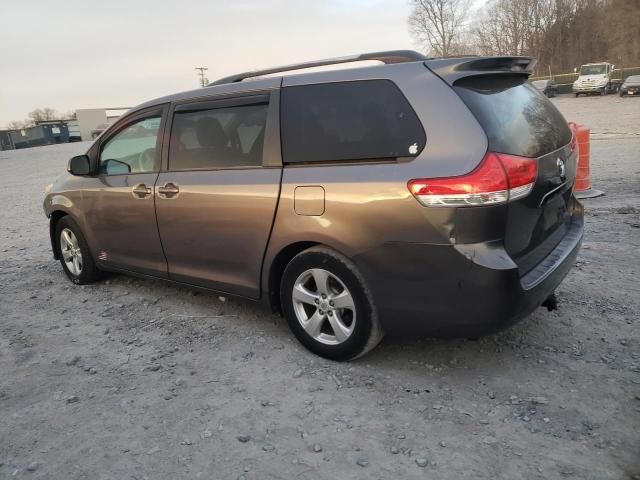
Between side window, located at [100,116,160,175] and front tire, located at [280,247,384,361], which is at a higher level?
side window, located at [100,116,160,175]

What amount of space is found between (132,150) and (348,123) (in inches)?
89.1

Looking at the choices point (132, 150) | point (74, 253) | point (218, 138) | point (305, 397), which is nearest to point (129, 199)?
point (132, 150)

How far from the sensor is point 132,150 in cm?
448

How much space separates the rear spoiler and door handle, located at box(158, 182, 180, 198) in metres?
2.06

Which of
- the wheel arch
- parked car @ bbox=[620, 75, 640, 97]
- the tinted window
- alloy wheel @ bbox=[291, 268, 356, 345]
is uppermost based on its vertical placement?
parked car @ bbox=[620, 75, 640, 97]

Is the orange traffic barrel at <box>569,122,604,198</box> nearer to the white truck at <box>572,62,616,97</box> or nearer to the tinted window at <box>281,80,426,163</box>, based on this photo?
the tinted window at <box>281,80,426,163</box>

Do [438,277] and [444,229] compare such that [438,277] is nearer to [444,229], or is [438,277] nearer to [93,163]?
[444,229]

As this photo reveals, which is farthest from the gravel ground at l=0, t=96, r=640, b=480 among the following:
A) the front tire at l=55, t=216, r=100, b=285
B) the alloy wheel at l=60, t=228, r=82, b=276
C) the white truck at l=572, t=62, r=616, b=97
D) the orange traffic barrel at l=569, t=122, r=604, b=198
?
the white truck at l=572, t=62, r=616, b=97

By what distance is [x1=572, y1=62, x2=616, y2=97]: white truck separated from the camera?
39.3 meters

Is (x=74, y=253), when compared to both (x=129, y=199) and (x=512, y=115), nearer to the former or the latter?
(x=129, y=199)

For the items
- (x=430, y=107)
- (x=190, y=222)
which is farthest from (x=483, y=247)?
(x=190, y=222)

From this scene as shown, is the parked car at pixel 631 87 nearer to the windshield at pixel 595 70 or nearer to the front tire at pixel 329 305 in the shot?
the windshield at pixel 595 70

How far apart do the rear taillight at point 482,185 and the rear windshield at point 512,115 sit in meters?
0.09

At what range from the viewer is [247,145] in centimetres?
361
